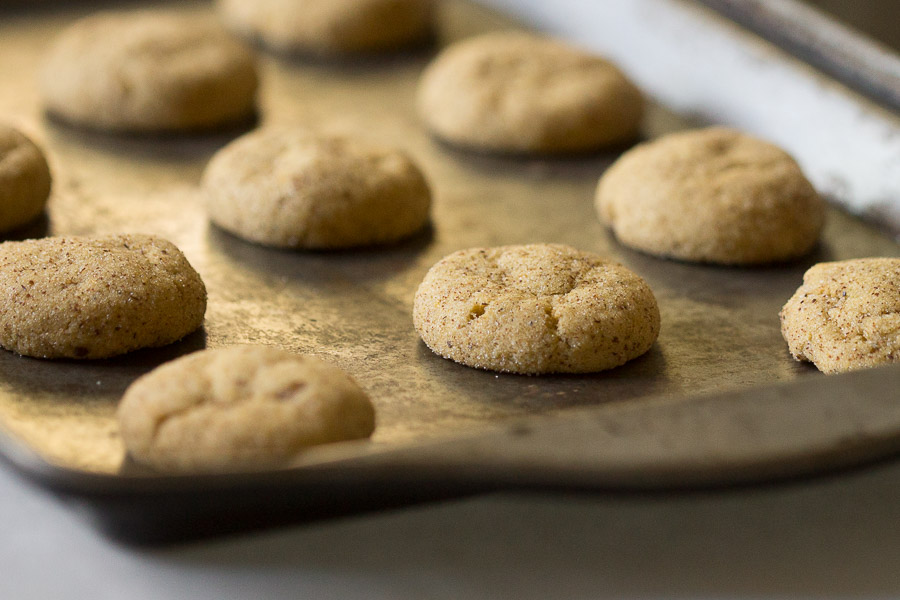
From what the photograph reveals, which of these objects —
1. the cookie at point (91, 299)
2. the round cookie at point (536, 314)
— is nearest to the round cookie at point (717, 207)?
the round cookie at point (536, 314)

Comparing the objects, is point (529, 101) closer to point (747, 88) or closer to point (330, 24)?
point (747, 88)

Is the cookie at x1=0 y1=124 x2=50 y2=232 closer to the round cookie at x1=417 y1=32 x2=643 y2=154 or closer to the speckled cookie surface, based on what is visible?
the speckled cookie surface

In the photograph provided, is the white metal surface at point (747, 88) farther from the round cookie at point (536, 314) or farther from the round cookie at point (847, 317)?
the round cookie at point (536, 314)

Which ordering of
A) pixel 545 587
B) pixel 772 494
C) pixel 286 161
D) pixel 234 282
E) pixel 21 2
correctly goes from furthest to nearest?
pixel 21 2 → pixel 286 161 → pixel 234 282 → pixel 772 494 → pixel 545 587

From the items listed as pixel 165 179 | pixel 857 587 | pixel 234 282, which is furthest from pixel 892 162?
pixel 165 179

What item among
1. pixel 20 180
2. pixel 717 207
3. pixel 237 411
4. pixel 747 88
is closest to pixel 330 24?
pixel 747 88

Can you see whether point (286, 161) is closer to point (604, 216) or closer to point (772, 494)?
point (604, 216)
